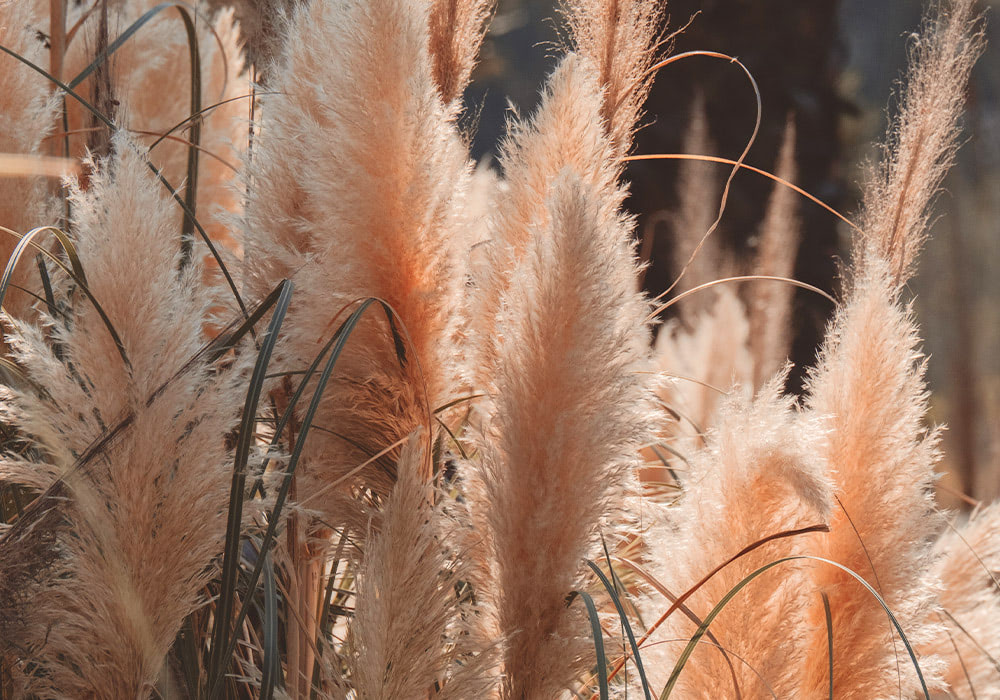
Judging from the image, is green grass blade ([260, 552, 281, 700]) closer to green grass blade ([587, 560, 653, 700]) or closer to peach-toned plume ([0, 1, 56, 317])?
green grass blade ([587, 560, 653, 700])

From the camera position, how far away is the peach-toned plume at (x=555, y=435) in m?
0.86

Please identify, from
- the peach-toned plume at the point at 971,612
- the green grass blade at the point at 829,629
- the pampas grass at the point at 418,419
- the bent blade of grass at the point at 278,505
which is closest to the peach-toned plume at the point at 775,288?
the peach-toned plume at the point at 971,612

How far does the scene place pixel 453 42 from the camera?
1.18 meters

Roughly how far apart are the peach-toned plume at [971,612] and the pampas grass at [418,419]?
0.03m

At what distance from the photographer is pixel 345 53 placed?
1.03m

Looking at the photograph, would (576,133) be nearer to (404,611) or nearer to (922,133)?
(922,133)

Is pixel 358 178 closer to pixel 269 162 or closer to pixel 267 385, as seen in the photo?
pixel 269 162

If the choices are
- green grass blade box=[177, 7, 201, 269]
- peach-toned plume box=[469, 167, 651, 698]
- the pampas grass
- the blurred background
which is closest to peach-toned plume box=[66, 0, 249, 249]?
green grass blade box=[177, 7, 201, 269]

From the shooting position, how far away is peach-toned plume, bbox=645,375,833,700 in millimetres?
974

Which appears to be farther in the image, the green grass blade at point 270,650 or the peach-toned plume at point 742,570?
the peach-toned plume at point 742,570

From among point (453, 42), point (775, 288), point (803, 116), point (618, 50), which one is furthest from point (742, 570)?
point (803, 116)

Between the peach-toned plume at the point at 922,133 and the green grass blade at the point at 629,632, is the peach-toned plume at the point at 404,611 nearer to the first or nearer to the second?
the green grass blade at the point at 629,632

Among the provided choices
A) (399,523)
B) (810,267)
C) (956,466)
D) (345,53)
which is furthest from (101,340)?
(810,267)

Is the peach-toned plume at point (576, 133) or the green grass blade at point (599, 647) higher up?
the peach-toned plume at point (576, 133)
